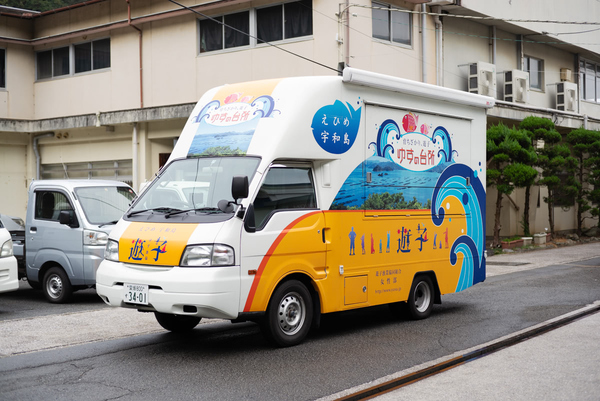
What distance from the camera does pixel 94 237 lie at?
11.4m

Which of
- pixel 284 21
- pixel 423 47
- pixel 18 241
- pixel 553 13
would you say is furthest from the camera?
pixel 553 13

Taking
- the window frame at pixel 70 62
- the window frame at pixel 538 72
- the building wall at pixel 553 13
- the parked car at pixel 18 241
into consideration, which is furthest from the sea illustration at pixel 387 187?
the window frame at pixel 538 72

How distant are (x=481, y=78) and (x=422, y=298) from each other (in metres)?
13.5

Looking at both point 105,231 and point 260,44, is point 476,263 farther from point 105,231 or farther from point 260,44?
point 260,44

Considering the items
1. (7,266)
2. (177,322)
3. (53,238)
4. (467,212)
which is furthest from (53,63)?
(467,212)

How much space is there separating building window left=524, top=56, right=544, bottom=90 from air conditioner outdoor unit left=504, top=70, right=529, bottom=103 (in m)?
2.24

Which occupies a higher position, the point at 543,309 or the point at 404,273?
the point at 404,273

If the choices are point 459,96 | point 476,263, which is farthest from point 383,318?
point 459,96

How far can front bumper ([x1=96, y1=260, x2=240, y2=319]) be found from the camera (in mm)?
7000

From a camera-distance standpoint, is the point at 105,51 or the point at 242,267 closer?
the point at 242,267

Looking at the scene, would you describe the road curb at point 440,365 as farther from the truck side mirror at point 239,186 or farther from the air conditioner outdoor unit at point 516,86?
the air conditioner outdoor unit at point 516,86

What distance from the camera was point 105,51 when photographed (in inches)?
939

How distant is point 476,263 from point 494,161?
10.4m

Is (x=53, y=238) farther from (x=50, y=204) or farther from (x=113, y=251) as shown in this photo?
(x=113, y=251)
